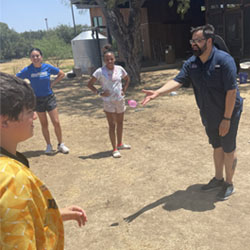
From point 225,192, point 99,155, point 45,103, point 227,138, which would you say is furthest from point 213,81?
point 45,103

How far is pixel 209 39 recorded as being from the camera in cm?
301

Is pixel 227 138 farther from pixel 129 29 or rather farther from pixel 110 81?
pixel 129 29

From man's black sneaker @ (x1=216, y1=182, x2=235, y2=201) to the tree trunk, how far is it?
9468mm

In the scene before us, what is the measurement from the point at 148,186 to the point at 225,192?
1.01 m

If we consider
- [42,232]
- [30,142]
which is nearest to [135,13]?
[30,142]

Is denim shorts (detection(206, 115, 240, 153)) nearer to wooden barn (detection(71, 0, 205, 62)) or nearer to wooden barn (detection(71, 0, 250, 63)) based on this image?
wooden barn (detection(71, 0, 250, 63))

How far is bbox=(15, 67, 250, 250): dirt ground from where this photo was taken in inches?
114

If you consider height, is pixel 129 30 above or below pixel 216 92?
above

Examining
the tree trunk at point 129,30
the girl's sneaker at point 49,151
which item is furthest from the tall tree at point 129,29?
the girl's sneaker at point 49,151

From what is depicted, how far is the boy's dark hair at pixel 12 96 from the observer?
3.24ft

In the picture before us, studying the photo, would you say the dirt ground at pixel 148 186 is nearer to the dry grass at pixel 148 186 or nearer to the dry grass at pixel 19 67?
the dry grass at pixel 148 186

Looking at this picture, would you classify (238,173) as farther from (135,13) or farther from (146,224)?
(135,13)

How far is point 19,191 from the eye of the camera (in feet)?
3.14

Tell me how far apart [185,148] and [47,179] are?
2.42 m
